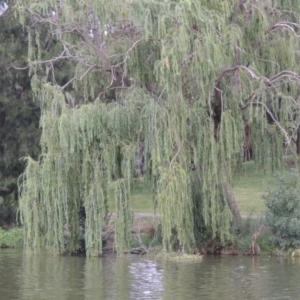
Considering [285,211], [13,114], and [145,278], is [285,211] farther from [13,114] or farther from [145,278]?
[13,114]

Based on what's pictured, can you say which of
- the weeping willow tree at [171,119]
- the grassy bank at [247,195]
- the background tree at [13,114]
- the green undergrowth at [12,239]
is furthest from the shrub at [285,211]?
the background tree at [13,114]

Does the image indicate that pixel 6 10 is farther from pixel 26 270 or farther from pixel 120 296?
pixel 120 296

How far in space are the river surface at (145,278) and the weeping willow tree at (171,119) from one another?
0.97 meters

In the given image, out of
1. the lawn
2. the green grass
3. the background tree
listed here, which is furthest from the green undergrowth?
the green grass

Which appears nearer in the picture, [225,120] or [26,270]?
[26,270]

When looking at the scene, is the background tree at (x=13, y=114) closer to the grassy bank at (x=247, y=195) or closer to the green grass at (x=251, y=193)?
the grassy bank at (x=247, y=195)

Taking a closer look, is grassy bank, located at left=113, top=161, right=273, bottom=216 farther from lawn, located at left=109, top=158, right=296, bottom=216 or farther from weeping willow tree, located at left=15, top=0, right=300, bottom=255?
weeping willow tree, located at left=15, top=0, right=300, bottom=255

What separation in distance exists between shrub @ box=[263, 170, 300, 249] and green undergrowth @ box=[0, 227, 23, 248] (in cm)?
1024

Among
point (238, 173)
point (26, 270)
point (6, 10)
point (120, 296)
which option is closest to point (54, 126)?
point (26, 270)

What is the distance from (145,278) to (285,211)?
24.6ft

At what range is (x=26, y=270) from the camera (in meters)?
21.9

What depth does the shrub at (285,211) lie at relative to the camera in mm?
25359

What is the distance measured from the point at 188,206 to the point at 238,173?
123 inches

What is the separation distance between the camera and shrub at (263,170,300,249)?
25.4m
